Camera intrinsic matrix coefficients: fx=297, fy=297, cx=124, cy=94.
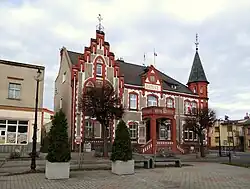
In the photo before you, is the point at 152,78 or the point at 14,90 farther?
the point at 152,78

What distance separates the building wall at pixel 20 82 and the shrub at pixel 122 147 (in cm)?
1397

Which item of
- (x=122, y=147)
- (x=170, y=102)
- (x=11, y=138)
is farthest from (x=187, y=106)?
(x=122, y=147)

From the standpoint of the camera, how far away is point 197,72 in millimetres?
47938

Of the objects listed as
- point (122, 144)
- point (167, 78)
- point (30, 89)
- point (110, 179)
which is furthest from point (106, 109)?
point (167, 78)

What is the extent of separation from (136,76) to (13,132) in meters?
20.4

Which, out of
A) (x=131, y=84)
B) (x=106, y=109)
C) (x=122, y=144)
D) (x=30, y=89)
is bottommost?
(x=122, y=144)

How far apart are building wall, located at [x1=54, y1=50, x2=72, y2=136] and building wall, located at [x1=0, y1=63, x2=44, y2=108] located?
24.2 ft

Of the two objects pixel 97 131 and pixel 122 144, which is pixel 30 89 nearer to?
pixel 97 131

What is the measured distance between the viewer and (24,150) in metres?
27.2

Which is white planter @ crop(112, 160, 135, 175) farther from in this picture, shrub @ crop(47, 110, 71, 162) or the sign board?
the sign board

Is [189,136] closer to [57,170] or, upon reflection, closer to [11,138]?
[11,138]

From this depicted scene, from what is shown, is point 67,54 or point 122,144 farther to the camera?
point 67,54

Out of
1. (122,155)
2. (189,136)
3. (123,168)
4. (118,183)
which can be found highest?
(189,136)

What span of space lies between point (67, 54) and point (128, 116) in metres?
11.3
